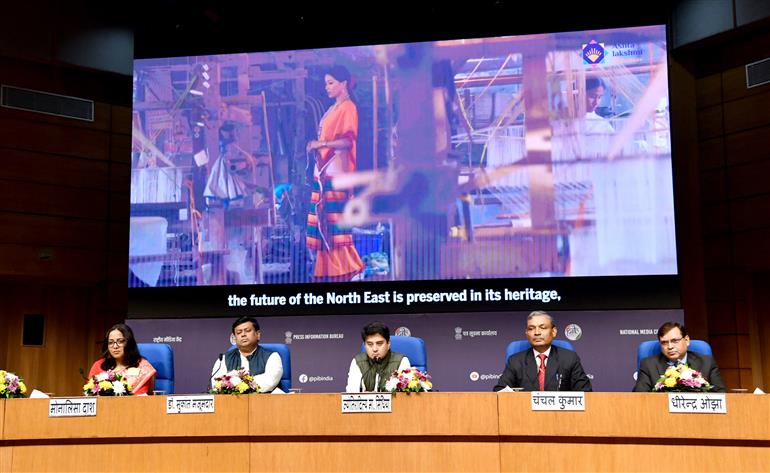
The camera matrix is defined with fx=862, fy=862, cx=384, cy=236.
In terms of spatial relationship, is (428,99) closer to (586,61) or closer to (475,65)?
(475,65)

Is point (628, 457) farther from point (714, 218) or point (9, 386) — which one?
point (714, 218)

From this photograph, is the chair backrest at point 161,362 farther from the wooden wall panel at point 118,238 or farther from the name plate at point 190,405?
the wooden wall panel at point 118,238

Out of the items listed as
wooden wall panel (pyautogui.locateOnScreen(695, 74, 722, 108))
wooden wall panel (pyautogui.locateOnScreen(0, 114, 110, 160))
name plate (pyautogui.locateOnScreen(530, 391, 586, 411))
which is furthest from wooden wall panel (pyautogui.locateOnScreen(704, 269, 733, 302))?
wooden wall panel (pyautogui.locateOnScreen(0, 114, 110, 160))

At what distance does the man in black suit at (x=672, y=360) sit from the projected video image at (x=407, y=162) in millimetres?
1591

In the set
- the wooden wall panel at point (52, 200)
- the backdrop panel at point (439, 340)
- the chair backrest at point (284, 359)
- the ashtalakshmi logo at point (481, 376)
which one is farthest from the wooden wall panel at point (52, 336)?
the ashtalakshmi logo at point (481, 376)

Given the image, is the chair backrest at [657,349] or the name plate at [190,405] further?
the chair backrest at [657,349]

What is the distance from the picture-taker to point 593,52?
626cm

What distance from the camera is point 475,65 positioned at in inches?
253

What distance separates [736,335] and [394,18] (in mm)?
3668

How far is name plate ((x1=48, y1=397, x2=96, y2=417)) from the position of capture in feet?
12.7

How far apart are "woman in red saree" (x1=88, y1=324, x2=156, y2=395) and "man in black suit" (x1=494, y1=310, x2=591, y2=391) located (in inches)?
73.0

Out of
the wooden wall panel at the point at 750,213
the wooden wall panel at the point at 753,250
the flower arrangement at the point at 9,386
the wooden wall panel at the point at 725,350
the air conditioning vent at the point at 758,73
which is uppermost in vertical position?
the air conditioning vent at the point at 758,73

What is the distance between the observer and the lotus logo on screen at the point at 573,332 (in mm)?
6141

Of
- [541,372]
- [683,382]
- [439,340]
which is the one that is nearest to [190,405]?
[541,372]
